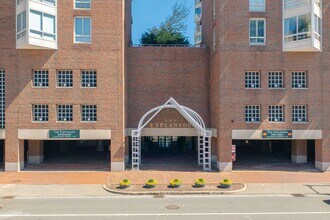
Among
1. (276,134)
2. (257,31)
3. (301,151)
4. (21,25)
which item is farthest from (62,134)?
(301,151)

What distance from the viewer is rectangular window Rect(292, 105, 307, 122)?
27.2 meters

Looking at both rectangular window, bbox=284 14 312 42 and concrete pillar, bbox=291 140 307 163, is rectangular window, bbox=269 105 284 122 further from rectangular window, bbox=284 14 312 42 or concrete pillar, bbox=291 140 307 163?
rectangular window, bbox=284 14 312 42

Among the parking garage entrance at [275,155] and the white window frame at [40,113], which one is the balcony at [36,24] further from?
the parking garage entrance at [275,155]

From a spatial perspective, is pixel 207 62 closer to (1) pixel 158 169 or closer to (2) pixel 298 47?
(2) pixel 298 47

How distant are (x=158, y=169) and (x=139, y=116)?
6872 millimetres

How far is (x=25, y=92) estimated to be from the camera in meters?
26.6

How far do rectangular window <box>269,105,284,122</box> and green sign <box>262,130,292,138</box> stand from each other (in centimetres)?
110

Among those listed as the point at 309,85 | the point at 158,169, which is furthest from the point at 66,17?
the point at 309,85

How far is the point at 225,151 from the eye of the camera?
26609mm

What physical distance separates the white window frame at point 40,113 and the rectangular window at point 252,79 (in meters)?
19.0

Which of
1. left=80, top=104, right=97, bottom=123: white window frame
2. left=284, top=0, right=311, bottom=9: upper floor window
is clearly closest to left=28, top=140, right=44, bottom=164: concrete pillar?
left=80, top=104, right=97, bottom=123: white window frame

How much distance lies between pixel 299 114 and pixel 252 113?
446 cm

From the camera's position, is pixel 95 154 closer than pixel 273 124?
No

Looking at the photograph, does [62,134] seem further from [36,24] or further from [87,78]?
[36,24]
